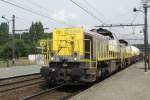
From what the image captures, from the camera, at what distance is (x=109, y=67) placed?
2322 cm

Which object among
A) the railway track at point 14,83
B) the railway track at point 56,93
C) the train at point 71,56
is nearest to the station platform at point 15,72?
the railway track at point 14,83

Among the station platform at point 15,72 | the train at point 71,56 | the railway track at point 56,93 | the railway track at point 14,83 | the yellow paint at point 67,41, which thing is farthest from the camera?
the station platform at point 15,72

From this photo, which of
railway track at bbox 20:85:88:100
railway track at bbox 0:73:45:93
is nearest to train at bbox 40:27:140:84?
railway track at bbox 20:85:88:100

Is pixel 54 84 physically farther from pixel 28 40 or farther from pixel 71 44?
pixel 28 40

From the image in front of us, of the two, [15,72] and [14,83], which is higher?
[15,72]

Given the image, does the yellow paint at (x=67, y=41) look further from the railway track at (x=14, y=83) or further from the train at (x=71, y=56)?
A: the railway track at (x=14, y=83)

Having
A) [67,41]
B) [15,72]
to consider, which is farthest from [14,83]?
[15,72]

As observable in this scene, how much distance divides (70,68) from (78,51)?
1.16m

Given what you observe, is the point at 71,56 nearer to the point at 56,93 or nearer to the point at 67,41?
the point at 67,41

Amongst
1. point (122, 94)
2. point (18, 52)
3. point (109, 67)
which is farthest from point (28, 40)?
point (122, 94)

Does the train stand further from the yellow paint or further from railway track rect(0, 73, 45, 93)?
railway track rect(0, 73, 45, 93)

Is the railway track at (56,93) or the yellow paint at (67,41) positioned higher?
the yellow paint at (67,41)

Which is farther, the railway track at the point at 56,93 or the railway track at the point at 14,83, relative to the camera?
the railway track at the point at 14,83

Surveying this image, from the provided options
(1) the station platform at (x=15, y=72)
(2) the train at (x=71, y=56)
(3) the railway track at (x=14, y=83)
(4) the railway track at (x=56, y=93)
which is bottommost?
(4) the railway track at (x=56, y=93)
